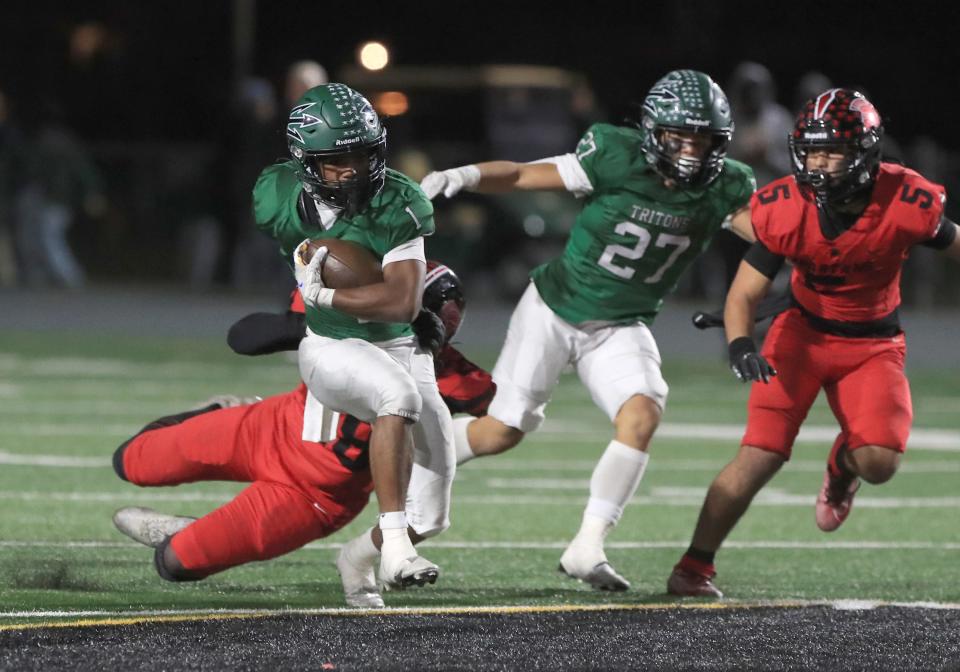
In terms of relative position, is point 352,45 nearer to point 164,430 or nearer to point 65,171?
point 65,171

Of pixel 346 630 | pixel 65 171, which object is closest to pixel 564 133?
pixel 65 171

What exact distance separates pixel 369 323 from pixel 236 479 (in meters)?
0.69

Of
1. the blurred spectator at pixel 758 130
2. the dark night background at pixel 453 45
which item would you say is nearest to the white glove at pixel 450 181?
the blurred spectator at pixel 758 130

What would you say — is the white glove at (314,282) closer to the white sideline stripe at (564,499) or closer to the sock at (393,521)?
the sock at (393,521)

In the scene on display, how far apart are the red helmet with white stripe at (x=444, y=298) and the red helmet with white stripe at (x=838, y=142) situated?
1.14 meters

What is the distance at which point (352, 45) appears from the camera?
34.2 metres

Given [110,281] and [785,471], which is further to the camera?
[110,281]

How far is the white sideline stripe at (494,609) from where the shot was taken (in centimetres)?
552

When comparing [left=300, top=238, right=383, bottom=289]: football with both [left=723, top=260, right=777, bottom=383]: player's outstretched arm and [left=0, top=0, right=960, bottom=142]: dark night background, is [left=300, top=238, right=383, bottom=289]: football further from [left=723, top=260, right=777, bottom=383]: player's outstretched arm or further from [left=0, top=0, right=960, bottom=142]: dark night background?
[left=0, top=0, right=960, bottom=142]: dark night background

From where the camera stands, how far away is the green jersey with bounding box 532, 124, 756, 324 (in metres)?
6.80

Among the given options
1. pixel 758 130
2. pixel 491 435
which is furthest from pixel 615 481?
pixel 758 130

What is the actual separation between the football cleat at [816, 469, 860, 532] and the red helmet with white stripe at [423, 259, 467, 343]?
1.48 metres

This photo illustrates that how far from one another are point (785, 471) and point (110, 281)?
13.9 m

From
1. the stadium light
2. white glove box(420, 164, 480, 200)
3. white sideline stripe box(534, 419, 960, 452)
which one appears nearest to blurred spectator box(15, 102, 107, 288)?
the stadium light
